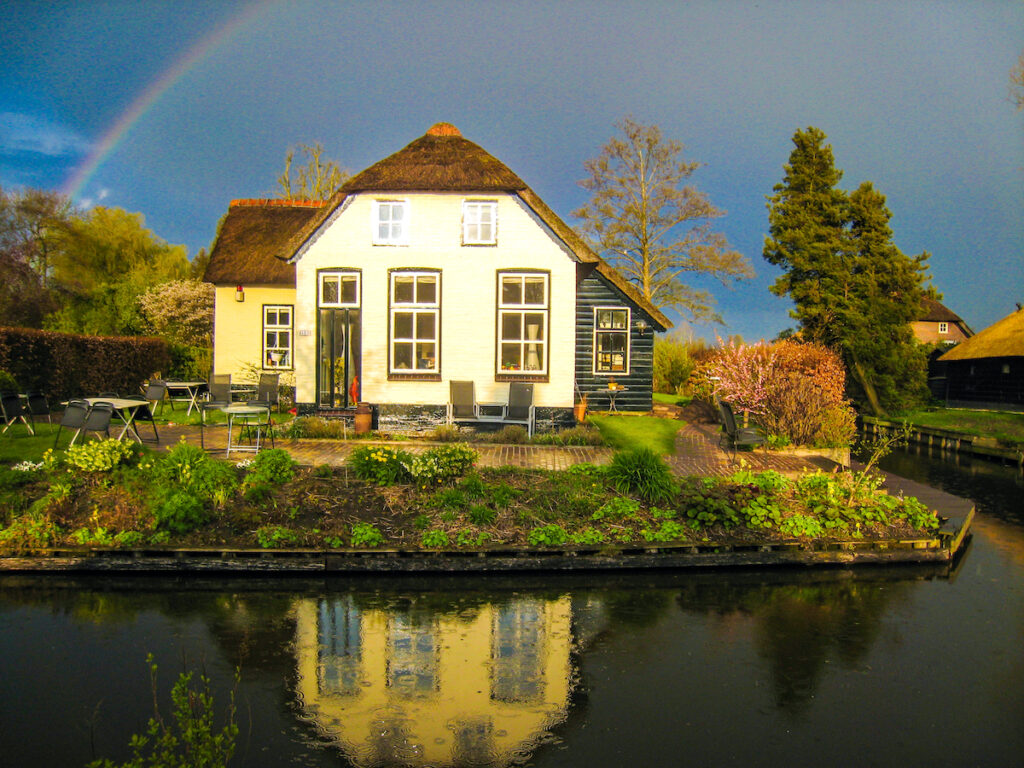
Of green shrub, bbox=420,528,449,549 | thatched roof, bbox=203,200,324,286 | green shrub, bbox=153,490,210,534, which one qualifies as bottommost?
green shrub, bbox=420,528,449,549

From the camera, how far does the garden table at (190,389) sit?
1702 centimetres

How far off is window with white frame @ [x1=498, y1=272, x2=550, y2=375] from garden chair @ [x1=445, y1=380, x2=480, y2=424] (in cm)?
83

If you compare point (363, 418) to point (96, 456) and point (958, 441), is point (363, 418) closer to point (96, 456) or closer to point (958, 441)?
point (96, 456)

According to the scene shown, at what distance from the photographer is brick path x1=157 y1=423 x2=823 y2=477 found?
467 inches

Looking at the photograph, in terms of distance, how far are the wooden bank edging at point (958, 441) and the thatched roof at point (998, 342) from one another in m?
7.99

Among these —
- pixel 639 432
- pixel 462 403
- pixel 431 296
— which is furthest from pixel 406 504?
pixel 639 432

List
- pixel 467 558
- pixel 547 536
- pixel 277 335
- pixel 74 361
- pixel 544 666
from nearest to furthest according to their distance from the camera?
pixel 544 666 → pixel 467 558 → pixel 547 536 → pixel 74 361 → pixel 277 335

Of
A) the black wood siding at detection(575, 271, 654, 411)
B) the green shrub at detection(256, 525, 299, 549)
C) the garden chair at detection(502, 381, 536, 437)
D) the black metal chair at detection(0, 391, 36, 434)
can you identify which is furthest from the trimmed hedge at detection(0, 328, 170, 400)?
the black wood siding at detection(575, 271, 654, 411)

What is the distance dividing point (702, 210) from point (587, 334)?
18.1m

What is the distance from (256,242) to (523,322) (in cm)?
1282

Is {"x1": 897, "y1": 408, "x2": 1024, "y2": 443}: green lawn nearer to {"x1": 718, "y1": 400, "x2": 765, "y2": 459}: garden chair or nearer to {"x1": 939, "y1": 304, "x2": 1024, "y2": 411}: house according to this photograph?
{"x1": 939, "y1": 304, "x2": 1024, "y2": 411}: house

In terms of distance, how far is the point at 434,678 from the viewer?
18.5ft

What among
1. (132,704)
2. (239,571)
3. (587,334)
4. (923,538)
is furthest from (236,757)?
(587,334)

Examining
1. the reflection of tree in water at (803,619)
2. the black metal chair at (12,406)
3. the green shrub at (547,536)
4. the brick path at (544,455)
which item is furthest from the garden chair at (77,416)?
the reflection of tree in water at (803,619)
